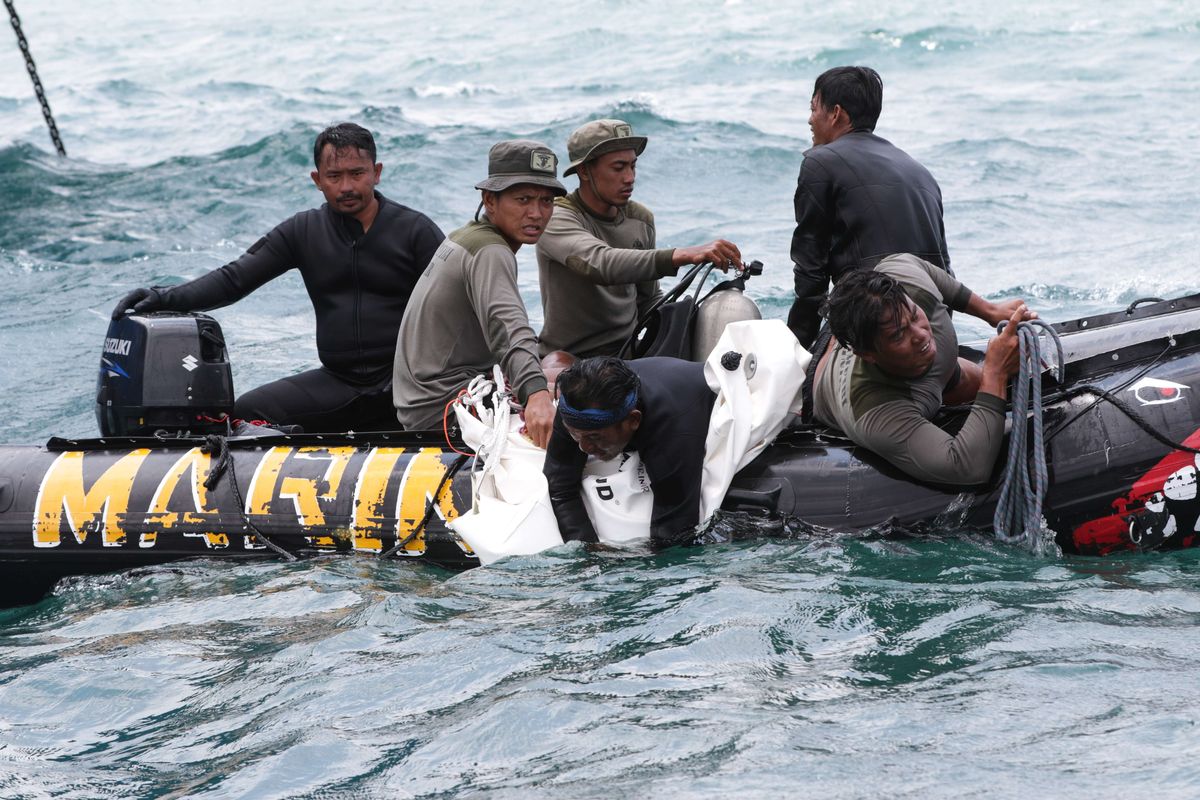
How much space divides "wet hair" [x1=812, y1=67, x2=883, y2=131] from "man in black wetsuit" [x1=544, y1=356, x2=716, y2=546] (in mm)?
1432

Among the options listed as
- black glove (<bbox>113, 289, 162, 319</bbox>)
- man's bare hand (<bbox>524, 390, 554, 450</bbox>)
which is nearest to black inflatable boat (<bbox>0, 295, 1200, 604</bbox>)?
black glove (<bbox>113, 289, 162, 319</bbox>)

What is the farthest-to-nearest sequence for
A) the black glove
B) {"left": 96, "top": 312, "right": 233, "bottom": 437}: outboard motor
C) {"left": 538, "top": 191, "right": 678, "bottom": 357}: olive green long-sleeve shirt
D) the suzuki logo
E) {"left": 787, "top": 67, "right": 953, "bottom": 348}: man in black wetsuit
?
the black glove, {"left": 96, "top": 312, "right": 233, "bottom": 437}: outboard motor, {"left": 538, "top": 191, "right": 678, "bottom": 357}: olive green long-sleeve shirt, {"left": 787, "top": 67, "right": 953, "bottom": 348}: man in black wetsuit, the suzuki logo

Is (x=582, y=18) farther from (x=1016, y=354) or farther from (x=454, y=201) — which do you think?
(x=1016, y=354)

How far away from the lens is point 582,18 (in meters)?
30.4

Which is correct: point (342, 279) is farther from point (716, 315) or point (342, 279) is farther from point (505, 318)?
point (716, 315)

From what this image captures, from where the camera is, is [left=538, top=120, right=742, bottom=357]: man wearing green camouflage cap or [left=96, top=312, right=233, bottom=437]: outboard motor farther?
[left=96, top=312, right=233, bottom=437]: outboard motor

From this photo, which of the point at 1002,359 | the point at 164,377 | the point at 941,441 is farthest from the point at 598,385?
the point at 164,377

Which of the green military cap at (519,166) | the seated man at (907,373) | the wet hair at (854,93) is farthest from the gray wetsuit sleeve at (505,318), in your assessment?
the wet hair at (854,93)

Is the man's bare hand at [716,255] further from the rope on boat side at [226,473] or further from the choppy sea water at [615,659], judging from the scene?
the rope on boat side at [226,473]

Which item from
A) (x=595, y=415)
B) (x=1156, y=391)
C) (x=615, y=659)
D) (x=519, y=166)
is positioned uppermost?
(x=519, y=166)

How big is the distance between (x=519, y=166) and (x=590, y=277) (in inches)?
24.3

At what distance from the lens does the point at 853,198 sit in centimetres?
554

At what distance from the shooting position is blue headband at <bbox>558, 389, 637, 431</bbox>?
466cm

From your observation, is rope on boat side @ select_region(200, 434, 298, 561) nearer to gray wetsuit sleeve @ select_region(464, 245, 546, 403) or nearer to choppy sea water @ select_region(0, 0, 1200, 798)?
choppy sea water @ select_region(0, 0, 1200, 798)
